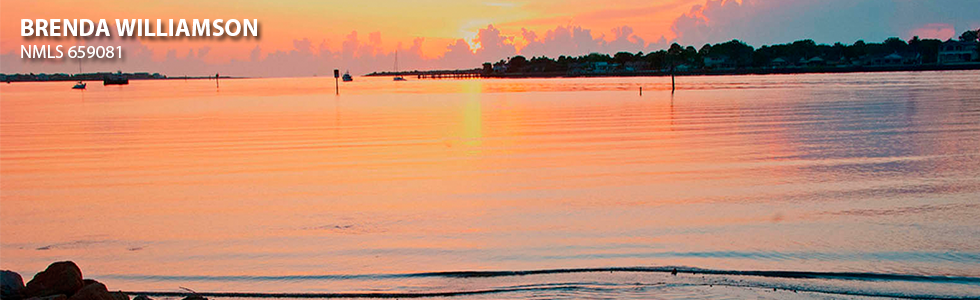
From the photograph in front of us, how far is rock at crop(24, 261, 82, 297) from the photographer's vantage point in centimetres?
781

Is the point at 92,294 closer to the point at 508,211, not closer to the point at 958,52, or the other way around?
the point at 508,211

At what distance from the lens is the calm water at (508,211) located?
10297 millimetres

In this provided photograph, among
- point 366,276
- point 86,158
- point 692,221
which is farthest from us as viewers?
point 86,158

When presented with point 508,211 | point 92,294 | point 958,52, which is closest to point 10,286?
point 92,294

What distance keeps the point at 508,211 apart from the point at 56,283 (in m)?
8.49

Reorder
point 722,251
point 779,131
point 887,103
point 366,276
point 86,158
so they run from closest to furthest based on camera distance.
A: point 366,276, point 722,251, point 86,158, point 779,131, point 887,103

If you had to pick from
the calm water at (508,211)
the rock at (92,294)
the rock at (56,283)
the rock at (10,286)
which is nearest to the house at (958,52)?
the calm water at (508,211)

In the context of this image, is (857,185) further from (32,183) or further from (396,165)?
(32,183)

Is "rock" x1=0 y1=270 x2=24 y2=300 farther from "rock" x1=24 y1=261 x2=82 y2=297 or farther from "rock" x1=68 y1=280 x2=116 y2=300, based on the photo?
"rock" x1=68 y1=280 x2=116 y2=300

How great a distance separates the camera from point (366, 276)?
10.3m

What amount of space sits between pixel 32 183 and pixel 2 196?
6.50ft

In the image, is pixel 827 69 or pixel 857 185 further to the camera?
pixel 827 69

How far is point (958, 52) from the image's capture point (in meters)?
178

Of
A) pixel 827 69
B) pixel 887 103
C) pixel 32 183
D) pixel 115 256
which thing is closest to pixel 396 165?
pixel 32 183
